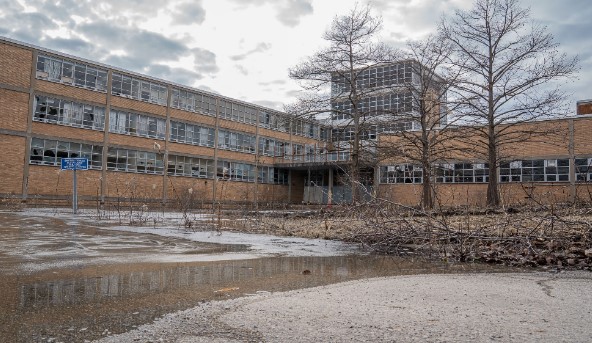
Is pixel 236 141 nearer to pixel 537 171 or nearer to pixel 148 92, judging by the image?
pixel 148 92

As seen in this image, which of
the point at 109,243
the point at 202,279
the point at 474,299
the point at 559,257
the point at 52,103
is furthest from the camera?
the point at 52,103

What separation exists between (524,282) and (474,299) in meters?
1.28

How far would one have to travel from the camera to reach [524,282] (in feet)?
15.5

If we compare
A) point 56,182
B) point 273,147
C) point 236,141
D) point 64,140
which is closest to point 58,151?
point 64,140

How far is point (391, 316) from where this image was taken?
314cm

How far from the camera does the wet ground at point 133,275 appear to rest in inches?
116

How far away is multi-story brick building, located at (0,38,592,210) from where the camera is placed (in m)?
35.6

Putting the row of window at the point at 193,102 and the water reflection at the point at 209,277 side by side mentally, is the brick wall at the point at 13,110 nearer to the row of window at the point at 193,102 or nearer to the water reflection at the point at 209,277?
the row of window at the point at 193,102

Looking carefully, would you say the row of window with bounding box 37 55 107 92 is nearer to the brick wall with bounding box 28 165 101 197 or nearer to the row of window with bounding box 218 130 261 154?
the brick wall with bounding box 28 165 101 197

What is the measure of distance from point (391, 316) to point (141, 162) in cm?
4464

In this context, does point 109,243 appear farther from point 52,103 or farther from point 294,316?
point 52,103

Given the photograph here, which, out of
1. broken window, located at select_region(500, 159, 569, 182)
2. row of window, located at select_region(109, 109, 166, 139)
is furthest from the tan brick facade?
broken window, located at select_region(500, 159, 569, 182)

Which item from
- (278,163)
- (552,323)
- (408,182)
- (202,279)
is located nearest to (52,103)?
(278,163)

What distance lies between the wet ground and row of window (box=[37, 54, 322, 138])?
1875 cm
